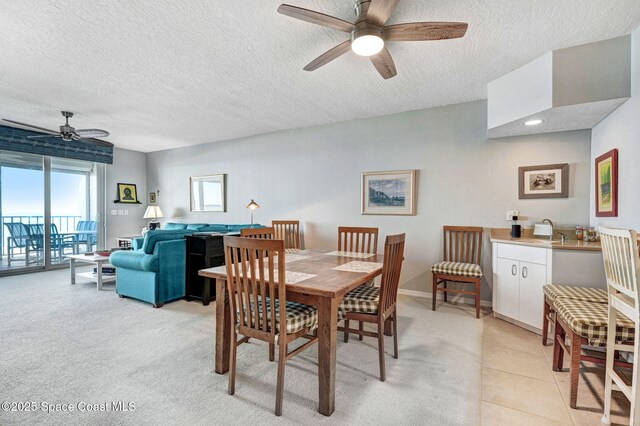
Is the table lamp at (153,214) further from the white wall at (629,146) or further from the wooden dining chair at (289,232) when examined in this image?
the white wall at (629,146)

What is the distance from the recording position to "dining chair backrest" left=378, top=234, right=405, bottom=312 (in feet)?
6.43

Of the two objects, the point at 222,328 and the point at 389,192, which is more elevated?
the point at 389,192

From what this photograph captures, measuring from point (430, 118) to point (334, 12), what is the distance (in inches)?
92.4

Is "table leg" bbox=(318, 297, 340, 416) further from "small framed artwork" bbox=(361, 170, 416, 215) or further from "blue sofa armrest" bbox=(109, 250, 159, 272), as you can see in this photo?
"small framed artwork" bbox=(361, 170, 416, 215)

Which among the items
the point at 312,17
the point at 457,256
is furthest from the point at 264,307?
the point at 457,256

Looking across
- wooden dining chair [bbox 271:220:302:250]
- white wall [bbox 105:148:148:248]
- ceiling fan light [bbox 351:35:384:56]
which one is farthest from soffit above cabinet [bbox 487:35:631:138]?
white wall [bbox 105:148:148:248]

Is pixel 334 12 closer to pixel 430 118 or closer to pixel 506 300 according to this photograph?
pixel 430 118

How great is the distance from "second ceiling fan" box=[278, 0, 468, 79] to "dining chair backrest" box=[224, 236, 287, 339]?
1372mm

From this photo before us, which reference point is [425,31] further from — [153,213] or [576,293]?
[153,213]

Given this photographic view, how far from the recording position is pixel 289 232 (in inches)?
196

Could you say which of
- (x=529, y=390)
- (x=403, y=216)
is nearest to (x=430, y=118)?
(x=403, y=216)

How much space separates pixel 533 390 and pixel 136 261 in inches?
160

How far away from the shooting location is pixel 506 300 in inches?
122

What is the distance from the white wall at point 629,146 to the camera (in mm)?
2201
